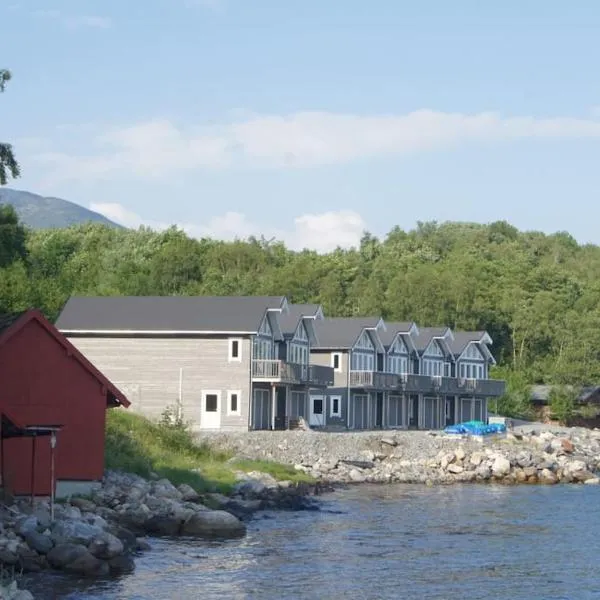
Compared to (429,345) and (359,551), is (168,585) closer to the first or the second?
(359,551)

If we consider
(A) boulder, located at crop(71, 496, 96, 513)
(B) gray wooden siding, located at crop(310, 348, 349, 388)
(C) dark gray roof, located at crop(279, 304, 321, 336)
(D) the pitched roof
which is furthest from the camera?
(B) gray wooden siding, located at crop(310, 348, 349, 388)

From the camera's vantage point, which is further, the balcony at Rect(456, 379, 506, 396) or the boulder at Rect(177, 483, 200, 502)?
the balcony at Rect(456, 379, 506, 396)

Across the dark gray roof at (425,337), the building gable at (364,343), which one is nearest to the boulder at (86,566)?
the building gable at (364,343)

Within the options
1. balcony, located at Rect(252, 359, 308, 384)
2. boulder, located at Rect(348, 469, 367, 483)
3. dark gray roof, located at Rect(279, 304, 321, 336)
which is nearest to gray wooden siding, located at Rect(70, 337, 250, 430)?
balcony, located at Rect(252, 359, 308, 384)

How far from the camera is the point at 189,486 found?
38.3 m

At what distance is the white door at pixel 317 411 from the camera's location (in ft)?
222

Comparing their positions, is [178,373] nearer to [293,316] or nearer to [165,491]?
[293,316]

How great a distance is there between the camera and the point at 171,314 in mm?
61281

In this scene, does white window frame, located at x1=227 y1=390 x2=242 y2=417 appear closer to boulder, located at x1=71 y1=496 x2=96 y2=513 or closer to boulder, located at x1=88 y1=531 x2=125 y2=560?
boulder, located at x1=71 y1=496 x2=96 y2=513

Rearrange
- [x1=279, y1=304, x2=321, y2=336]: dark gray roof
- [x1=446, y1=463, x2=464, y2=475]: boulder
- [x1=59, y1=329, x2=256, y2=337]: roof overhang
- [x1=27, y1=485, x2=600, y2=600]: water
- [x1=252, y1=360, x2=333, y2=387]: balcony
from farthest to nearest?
[x1=279, y1=304, x2=321, y2=336]: dark gray roof, [x1=252, y1=360, x2=333, y2=387]: balcony, [x1=59, y1=329, x2=256, y2=337]: roof overhang, [x1=446, y1=463, x2=464, y2=475]: boulder, [x1=27, y1=485, x2=600, y2=600]: water

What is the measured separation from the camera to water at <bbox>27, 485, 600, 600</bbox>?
1035 inches

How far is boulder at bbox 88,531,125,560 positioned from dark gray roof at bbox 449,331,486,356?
5644cm

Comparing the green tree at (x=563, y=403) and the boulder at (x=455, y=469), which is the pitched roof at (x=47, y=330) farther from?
the green tree at (x=563, y=403)

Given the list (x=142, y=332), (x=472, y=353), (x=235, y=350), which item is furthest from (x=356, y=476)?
(x=472, y=353)
